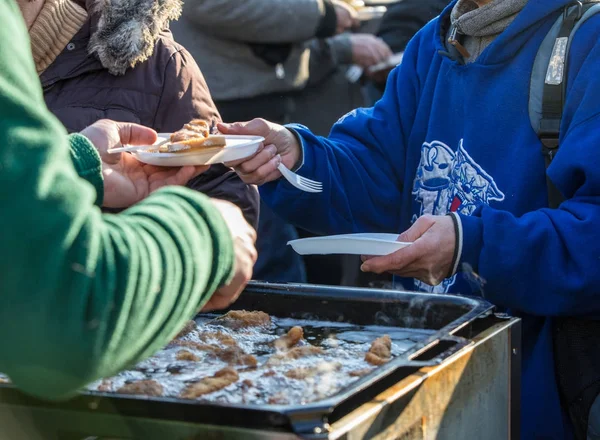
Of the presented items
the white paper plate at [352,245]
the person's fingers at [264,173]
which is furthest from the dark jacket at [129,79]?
the white paper plate at [352,245]

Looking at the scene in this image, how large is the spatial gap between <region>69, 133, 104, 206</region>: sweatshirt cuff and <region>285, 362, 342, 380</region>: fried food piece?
1.70 ft

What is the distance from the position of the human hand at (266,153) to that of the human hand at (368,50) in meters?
2.47

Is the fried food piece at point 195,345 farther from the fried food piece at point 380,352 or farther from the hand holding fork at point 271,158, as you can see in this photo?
the hand holding fork at point 271,158

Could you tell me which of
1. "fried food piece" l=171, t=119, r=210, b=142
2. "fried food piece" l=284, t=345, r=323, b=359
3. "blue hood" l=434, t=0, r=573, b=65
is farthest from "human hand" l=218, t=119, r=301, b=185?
"fried food piece" l=284, t=345, r=323, b=359

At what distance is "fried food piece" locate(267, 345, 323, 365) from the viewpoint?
1874 mm

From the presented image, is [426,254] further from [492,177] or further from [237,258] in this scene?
[237,258]

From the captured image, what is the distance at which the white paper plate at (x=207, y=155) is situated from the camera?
2123 millimetres

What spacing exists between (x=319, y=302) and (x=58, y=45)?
115 centimetres

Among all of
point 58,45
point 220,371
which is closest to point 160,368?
point 220,371

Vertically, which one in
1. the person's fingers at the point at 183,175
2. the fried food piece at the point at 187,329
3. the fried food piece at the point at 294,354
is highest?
the person's fingers at the point at 183,175

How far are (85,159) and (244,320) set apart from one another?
75cm

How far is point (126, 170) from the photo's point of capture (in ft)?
7.18

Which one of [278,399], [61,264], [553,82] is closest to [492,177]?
[553,82]

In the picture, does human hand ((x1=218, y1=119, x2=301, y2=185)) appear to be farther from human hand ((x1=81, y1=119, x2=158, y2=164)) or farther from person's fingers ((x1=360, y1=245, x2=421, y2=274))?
person's fingers ((x1=360, y1=245, x2=421, y2=274))
